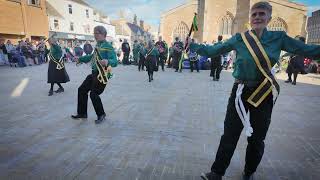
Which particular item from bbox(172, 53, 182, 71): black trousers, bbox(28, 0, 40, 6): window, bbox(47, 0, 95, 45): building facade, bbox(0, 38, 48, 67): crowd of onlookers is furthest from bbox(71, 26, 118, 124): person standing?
bbox(47, 0, 95, 45): building facade

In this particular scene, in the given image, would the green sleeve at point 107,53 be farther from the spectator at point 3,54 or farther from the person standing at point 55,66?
the spectator at point 3,54

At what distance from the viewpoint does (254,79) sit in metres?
2.73

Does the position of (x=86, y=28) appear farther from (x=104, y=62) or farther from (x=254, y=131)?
(x=254, y=131)

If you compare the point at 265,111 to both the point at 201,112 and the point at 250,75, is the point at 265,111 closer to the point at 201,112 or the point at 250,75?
the point at 250,75

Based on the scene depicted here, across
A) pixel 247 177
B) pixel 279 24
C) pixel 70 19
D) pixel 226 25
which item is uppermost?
pixel 70 19

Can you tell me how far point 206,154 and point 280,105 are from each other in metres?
4.12

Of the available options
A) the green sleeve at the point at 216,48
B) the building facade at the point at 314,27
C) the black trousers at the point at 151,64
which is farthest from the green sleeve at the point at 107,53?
the building facade at the point at 314,27

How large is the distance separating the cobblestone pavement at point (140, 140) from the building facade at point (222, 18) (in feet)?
Result: 102

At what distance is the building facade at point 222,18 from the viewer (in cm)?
3525

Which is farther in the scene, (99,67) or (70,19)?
(70,19)

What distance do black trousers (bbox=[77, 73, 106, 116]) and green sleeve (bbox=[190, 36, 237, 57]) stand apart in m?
2.38

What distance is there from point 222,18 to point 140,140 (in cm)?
3871

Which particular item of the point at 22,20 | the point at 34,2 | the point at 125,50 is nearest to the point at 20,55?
the point at 125,50

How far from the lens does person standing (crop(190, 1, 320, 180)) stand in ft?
8.73
